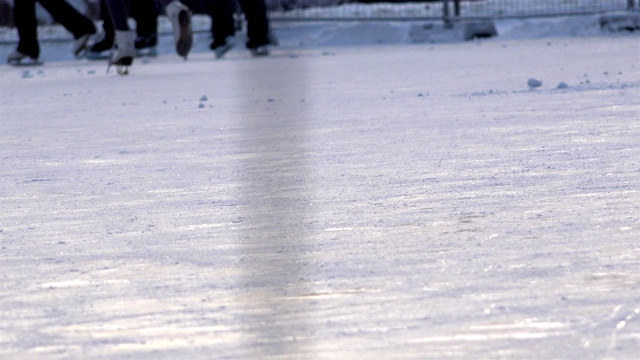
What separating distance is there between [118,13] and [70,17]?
175 centimetres

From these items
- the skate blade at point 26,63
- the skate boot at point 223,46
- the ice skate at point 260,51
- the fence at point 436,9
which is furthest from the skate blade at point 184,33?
the fence at point 436,9

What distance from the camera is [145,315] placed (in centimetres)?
158

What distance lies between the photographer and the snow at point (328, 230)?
147cm

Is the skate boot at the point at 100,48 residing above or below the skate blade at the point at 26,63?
above

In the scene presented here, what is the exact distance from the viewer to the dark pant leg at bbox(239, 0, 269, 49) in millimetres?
9906

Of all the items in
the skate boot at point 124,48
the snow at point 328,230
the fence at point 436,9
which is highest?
the snow at point 328,230

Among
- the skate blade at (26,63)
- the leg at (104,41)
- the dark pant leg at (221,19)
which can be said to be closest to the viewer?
the leg at (104,41)

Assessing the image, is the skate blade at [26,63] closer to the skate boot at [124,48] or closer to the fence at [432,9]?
the skate boot at [124,48]

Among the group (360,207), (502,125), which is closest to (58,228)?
(360,207)

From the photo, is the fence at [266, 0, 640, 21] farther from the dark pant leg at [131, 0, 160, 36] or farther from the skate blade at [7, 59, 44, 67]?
the dark pant leg at [131, 0, 160, 36]

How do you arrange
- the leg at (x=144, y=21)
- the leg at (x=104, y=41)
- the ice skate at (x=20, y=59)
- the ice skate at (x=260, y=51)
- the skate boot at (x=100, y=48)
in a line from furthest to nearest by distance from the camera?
the ice skate at (x=260, y=51), the ice skate at (x=20, y=59), the skate boot at (x=100, y=48), the leg at (x=144, y=21), the leg at (x=104, y=41)

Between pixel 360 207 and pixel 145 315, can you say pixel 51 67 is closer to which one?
pixel 360 207

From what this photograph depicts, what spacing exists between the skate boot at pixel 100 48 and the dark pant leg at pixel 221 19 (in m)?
0.77

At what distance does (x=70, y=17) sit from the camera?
9383mm
